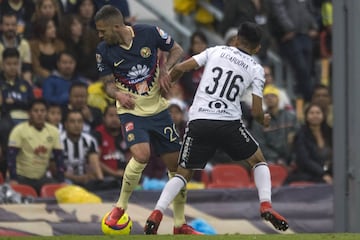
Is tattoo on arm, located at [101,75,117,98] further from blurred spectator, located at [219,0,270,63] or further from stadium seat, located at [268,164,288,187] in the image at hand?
blurred spectator, located at [219,0,270,63]

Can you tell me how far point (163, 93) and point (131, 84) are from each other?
304 mm

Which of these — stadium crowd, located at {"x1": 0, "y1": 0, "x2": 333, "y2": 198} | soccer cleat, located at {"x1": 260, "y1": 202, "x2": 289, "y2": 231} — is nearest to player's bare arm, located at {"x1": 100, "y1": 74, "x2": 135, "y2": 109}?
soccer cleat, located at {"x1": 260, "y1": 202, "x2": 289, "y2": 231}

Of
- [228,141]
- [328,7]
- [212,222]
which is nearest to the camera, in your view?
[228,141]

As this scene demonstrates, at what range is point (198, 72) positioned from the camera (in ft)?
59.3

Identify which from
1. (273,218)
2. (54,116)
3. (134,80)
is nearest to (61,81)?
(54,116)

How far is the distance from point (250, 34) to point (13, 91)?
5774mm

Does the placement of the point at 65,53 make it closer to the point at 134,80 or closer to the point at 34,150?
the point at 34,150

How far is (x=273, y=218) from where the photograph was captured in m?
11.4

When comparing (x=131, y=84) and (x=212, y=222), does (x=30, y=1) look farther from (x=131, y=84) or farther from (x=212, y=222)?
(x=131, y=84)

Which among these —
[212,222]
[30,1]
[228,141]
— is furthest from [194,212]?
[30,1]

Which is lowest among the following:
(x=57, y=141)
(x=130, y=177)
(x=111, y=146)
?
(x=111, y=146)

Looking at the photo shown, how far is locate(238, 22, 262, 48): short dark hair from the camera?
37.7 ft

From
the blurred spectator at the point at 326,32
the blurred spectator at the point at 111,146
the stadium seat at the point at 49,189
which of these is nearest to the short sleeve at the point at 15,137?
the stadium seat at the point at 49,189

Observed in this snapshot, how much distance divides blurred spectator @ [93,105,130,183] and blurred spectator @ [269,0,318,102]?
143 inches
